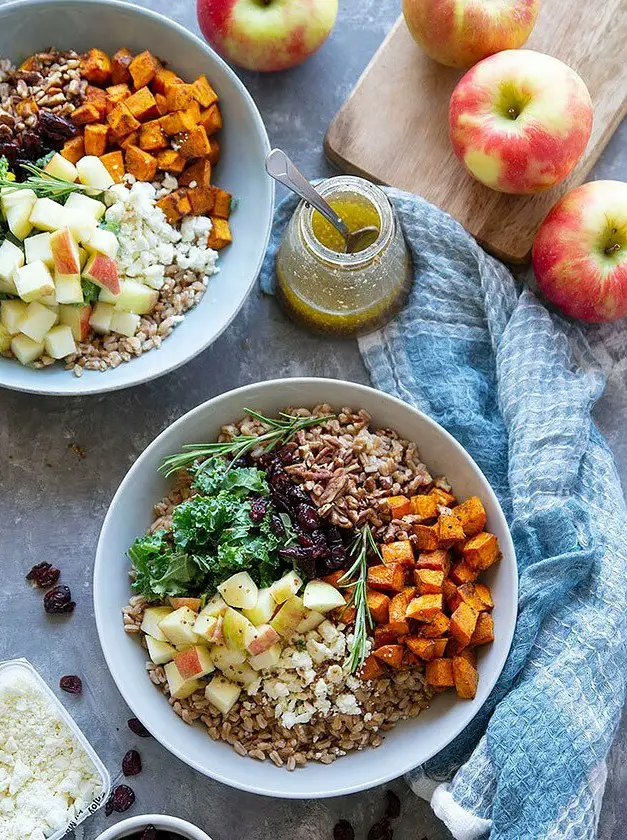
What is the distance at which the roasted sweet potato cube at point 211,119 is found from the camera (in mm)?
1993

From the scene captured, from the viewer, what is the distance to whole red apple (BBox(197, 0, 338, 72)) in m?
1.99

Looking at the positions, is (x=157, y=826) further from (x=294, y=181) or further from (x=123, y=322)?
(x=294, y=181)

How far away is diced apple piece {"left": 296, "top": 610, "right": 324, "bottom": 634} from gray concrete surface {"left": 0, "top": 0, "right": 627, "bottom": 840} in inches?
16.7

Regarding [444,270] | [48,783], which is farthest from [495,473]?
[48,783]

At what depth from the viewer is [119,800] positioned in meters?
1.95

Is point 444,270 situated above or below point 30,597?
above

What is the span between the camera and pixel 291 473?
6.12ft

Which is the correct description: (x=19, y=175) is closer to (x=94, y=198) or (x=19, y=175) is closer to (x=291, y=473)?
(x=94, y=198)

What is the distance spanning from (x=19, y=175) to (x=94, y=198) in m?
0.16

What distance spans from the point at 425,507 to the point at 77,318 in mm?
777

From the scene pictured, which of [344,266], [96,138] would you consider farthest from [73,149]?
[344,266]

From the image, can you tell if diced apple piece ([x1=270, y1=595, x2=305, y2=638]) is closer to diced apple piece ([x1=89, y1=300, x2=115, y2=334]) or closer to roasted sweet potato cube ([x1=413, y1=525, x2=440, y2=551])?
roasted sweet potato cube ([x1=413, y1=525, x2=440, y2=551])

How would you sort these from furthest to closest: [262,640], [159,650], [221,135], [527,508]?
[221,135] < [527,508] < [159,650] < [262,640]

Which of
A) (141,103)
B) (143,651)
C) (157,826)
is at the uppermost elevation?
(141,103)
